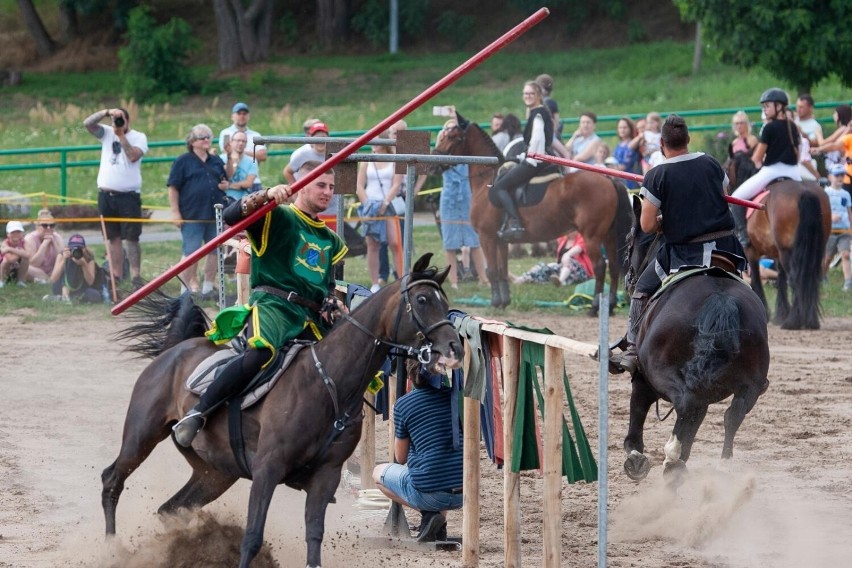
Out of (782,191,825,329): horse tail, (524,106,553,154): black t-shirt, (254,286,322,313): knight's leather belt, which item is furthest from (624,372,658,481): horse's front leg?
(524,106,553,154): black t-shirt

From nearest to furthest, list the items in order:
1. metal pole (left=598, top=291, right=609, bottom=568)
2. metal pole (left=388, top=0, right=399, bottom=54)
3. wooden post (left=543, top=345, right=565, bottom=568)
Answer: metal pole (left=598, top=291, right=609, bottom=568), wooden post (left=543, top=345, right=565, bottom=568), metal pole (left=388, top=0, right=399, bottom=54)

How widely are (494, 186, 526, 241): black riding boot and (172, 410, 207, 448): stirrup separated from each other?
10.5 m

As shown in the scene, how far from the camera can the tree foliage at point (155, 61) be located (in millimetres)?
43625

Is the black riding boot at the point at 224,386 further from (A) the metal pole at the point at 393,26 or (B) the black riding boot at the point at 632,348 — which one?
(A) the metal pole at the point at 393,26

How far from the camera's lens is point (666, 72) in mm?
40750

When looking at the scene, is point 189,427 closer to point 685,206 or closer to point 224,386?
point 224,386

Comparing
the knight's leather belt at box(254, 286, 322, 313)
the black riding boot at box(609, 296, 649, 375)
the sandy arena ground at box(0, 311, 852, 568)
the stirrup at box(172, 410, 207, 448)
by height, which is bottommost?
the sandy arena ground at box(0, 311, 852, 568)

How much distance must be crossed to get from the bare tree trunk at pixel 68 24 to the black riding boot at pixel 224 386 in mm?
48428

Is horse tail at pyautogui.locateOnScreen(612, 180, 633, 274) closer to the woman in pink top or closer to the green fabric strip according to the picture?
the woman in pink top

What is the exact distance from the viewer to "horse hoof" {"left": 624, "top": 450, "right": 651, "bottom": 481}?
312 inches

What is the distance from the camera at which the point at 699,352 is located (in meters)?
7.80

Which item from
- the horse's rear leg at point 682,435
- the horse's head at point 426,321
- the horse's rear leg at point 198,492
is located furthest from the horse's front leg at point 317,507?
the horse's rear leg at point 682,435

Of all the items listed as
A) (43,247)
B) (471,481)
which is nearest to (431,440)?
(471,481)

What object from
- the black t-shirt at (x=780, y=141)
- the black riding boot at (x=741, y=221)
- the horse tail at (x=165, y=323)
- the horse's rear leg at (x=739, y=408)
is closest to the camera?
the horse tail at (x=165, y=323)
